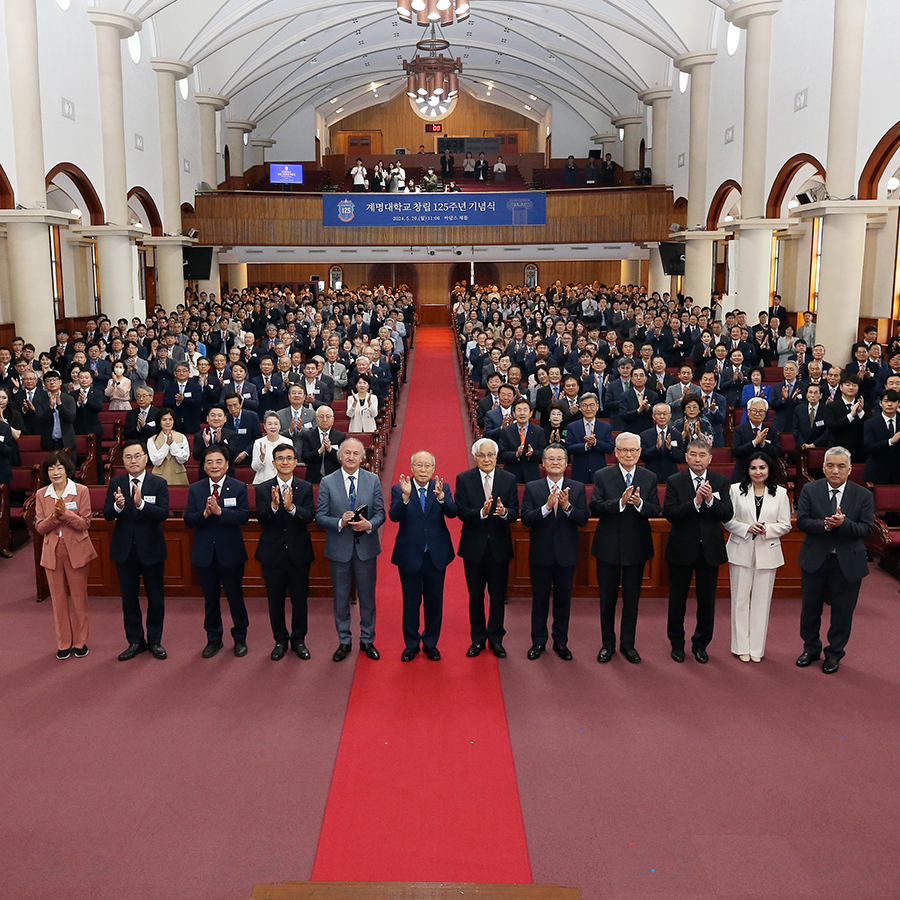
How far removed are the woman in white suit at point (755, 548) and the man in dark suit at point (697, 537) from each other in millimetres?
109

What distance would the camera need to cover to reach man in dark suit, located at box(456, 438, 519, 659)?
5.92 meters

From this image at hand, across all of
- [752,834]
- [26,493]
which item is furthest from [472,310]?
[752,834]

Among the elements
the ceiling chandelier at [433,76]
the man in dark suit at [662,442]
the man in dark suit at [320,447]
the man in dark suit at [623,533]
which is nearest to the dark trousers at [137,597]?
the man in dark suit at [320,447]

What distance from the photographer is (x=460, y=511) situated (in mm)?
5930

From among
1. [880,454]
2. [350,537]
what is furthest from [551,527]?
[880,454]

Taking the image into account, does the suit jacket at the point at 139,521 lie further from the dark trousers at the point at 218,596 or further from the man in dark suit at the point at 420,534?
the man in dark suit at the point at 420,534

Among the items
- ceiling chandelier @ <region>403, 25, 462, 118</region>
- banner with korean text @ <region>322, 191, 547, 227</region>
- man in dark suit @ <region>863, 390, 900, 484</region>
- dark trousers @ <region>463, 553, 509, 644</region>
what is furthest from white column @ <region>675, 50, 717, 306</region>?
dark trousers @ <region>463, 553, 509, 644</region>

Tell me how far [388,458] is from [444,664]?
5.95m

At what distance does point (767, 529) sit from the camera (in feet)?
19.0

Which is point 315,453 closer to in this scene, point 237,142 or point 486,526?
point 486,526

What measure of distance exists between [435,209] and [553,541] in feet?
64.0

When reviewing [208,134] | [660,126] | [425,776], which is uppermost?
[660,126]

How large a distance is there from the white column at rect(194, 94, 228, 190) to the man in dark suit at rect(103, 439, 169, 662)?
2143cm

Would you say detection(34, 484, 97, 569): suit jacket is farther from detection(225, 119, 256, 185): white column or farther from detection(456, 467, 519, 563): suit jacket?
detection(225, 119, 256, 185): white column
